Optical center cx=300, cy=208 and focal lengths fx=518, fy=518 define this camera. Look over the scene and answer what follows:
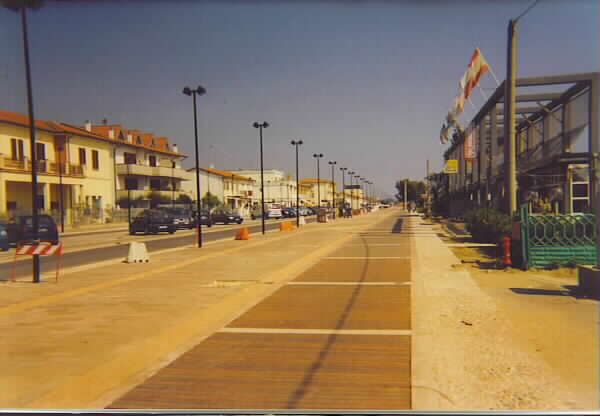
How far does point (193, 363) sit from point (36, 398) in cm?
155

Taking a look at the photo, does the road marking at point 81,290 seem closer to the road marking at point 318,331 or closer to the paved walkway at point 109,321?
the paved walkway at point 109,321

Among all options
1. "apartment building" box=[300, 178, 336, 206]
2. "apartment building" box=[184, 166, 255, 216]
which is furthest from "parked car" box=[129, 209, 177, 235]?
"apartment building" box=[300, 178, 336, 206]

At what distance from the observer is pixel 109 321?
7727mm

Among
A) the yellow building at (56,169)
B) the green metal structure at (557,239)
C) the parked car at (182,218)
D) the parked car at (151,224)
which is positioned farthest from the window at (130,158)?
the green metal structure at (557,239)

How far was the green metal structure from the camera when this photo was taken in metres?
12.2

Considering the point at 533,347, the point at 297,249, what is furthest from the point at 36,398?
the point at 297,249

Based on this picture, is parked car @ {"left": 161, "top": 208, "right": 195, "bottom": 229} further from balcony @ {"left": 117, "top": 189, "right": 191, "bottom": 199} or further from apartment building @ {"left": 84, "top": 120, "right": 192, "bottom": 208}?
balcony @ {"left": 117, "top": 189, "right": 191, "bottom": 199}

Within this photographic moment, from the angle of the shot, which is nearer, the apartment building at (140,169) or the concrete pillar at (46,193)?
the concrete pillar at (46,193)

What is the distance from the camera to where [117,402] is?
4.60m

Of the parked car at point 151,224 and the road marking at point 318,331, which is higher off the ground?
the parked car at point 151,224

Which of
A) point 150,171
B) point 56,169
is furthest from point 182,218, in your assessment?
point 150,171

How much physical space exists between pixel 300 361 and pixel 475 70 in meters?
18.2

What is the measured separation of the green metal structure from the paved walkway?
5.67 metres

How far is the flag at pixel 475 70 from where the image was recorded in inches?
797
